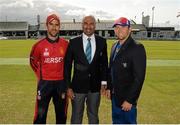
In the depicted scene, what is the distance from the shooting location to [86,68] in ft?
18.9

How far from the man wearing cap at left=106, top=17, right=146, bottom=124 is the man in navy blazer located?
43cm

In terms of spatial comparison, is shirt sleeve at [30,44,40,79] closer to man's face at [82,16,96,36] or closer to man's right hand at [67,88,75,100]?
man's right hand at [67,88,75,100]

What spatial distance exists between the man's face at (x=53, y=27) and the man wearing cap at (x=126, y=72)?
112 cm

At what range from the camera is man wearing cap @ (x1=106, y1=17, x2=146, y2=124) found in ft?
16.6

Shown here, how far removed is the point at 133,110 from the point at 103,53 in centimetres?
123

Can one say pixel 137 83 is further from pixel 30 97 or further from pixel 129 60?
pixel 30 97

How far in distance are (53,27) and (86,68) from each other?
3.09 ft

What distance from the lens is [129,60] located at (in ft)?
16.8

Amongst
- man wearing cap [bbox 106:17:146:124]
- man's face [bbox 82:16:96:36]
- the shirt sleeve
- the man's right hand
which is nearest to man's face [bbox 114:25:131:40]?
man wearing cap [bbox 106:17:146:124]

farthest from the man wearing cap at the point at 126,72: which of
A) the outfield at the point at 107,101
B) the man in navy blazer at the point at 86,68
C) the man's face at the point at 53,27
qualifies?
the outfield at the point at 107,101

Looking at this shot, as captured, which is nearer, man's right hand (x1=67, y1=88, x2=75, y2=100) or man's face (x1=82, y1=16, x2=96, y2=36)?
man's face (x1=82, y1=16, x2=96, y2=36)

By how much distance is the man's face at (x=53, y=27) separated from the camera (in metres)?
5.78

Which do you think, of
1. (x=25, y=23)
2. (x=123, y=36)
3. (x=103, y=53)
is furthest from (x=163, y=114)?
(x=25, y=23)

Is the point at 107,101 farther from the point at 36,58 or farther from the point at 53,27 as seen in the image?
the point at 53,27
